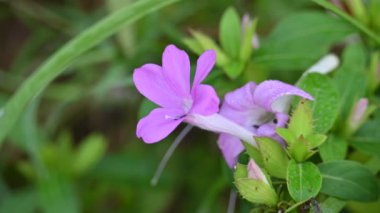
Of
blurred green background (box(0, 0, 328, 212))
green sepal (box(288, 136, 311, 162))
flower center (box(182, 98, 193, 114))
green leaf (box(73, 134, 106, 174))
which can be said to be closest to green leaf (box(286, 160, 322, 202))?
green sepal (box(288, 136, 311, 162))

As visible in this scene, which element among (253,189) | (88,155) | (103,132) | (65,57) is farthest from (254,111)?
(103,132)

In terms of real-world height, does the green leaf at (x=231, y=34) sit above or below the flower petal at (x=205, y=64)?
above

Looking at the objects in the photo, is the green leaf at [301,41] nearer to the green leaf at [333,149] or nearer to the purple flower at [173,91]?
the green leaf at [333,149]

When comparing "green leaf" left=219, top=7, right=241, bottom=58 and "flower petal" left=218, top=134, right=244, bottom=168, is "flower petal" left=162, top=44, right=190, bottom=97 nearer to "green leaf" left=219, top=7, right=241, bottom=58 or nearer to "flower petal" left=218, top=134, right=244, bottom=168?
"flower petal" left=218, top=134, right=244, bottom=168

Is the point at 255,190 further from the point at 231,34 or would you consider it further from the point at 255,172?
the point at 231,34

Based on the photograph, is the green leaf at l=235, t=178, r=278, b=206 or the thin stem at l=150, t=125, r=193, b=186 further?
the thin stem at l=150, t=125, r=193, b=186

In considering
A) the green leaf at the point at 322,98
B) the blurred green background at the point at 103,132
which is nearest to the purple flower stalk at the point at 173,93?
the green leaf at the point at 322,98
